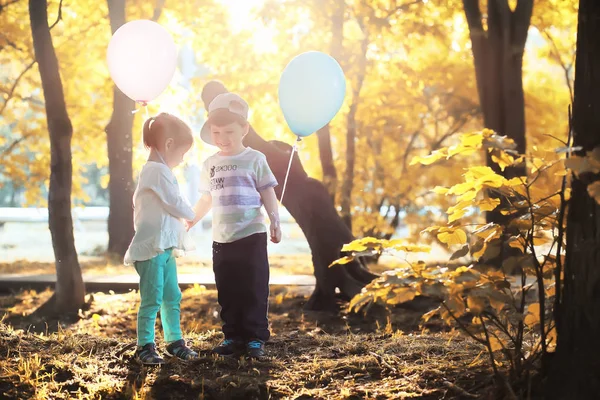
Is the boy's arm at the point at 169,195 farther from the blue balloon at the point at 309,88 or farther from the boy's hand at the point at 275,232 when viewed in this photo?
the blue balloon at the point at 309,88

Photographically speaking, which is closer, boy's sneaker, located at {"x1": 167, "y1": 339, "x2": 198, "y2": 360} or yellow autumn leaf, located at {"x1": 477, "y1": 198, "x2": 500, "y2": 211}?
yellow autumn leaf, located at {"x1": 477, "y1": 198, "x2": 500, "y2": 211}

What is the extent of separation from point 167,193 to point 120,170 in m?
8.18

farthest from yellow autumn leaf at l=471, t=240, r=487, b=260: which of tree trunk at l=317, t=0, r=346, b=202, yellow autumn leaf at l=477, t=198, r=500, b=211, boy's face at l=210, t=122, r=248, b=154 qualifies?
tree trunk at l=317, t=0, r=346, b=202

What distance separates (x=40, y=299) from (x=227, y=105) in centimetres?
470

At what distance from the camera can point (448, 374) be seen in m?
3.16

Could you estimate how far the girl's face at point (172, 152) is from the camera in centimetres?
394

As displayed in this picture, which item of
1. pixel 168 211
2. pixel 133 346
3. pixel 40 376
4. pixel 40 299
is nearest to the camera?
pixel 40 376

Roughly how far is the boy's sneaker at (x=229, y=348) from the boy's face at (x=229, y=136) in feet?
A: 3.67

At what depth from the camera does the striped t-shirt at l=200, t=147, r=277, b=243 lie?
3936 mm

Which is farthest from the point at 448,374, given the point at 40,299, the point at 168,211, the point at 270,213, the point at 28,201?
the point at 28,201

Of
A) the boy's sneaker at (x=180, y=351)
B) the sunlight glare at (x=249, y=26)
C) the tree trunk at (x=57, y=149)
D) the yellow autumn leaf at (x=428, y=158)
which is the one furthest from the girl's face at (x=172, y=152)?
the sunlight glare at (x=249, y=26)

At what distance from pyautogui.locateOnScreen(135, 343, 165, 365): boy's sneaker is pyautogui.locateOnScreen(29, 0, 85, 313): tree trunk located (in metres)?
3.02

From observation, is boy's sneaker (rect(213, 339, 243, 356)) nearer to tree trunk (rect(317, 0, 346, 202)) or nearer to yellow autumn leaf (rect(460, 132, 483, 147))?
yellow autumn leaf (rect(460, 132, 483, 147))

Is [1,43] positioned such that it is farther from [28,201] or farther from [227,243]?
[227,243]
